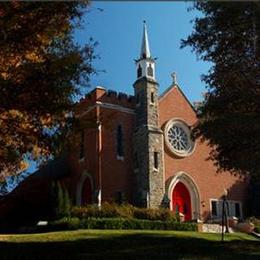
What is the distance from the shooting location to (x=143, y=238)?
1994 centimetres

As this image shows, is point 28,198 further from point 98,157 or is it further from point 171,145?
point 171,145

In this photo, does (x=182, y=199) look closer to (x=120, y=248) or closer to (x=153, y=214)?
(x=153, y=214)

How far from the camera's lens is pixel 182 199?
39.7 m

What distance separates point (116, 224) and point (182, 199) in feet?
42.2

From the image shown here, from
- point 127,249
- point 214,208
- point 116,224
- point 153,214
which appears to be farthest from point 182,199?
point 127,249

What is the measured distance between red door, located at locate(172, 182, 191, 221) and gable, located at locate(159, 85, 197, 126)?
470 centimetres

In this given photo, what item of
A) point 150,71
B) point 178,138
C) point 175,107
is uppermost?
point 150,71

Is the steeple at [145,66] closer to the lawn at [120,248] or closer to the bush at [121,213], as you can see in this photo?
the bush at [121,213]

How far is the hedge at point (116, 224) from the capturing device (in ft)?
86.5

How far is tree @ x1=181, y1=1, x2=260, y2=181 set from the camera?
16.3 meters

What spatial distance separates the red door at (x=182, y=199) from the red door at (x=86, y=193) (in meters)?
6.05

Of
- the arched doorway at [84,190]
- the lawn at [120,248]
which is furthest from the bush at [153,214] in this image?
the lawn at [120,248]

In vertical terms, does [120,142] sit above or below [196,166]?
above

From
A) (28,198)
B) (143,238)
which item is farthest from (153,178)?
(143,238)
